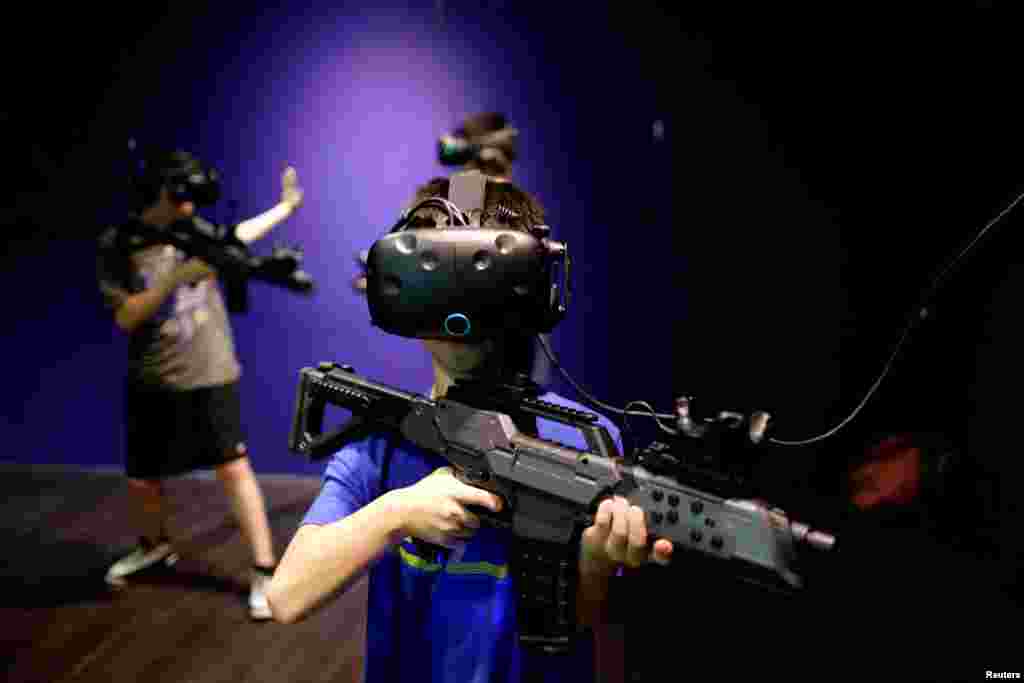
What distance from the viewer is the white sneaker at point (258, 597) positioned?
7.77ft

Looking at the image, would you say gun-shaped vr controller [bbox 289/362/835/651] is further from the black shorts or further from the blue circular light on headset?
the black shorts

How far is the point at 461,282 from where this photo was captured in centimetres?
77

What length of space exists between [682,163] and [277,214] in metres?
1.37

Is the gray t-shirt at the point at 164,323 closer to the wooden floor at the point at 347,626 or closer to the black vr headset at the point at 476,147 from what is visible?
the wooden floor at the point at 347,626

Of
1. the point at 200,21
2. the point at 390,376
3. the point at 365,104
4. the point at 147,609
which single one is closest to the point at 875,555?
the point at 390,376

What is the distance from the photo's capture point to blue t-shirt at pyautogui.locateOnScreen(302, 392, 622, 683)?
0.95 metres

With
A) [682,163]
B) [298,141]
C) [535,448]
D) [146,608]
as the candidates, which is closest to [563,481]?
[535,448]

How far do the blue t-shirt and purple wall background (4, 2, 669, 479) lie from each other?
166cm

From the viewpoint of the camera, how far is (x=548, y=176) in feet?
8.39

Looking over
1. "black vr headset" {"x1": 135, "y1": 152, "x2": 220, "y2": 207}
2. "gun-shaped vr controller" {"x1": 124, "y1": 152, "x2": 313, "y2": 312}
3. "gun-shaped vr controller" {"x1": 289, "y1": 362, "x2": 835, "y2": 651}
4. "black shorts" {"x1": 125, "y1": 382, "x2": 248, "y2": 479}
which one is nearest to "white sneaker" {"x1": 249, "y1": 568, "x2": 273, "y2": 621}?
"black shorts" {"x1": 125, "y1": 382, "x2": 248, "y2": 479}

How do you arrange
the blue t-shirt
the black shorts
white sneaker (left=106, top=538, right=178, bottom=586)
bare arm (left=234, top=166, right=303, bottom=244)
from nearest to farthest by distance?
the blue t-shirt → bare arm (left=234, top=166, right=303, bottom=244) → the black shorts → white sneaker (left=106, top=538, right=178, bottom=586)

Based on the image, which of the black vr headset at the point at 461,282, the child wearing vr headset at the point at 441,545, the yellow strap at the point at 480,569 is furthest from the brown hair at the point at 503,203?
the yellow strap at the point at 480,569

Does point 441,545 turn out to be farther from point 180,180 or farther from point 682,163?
point 180,180

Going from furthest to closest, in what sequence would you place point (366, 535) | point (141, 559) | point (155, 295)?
point (141, 559) → point (155, 295) → point (366, 535)
